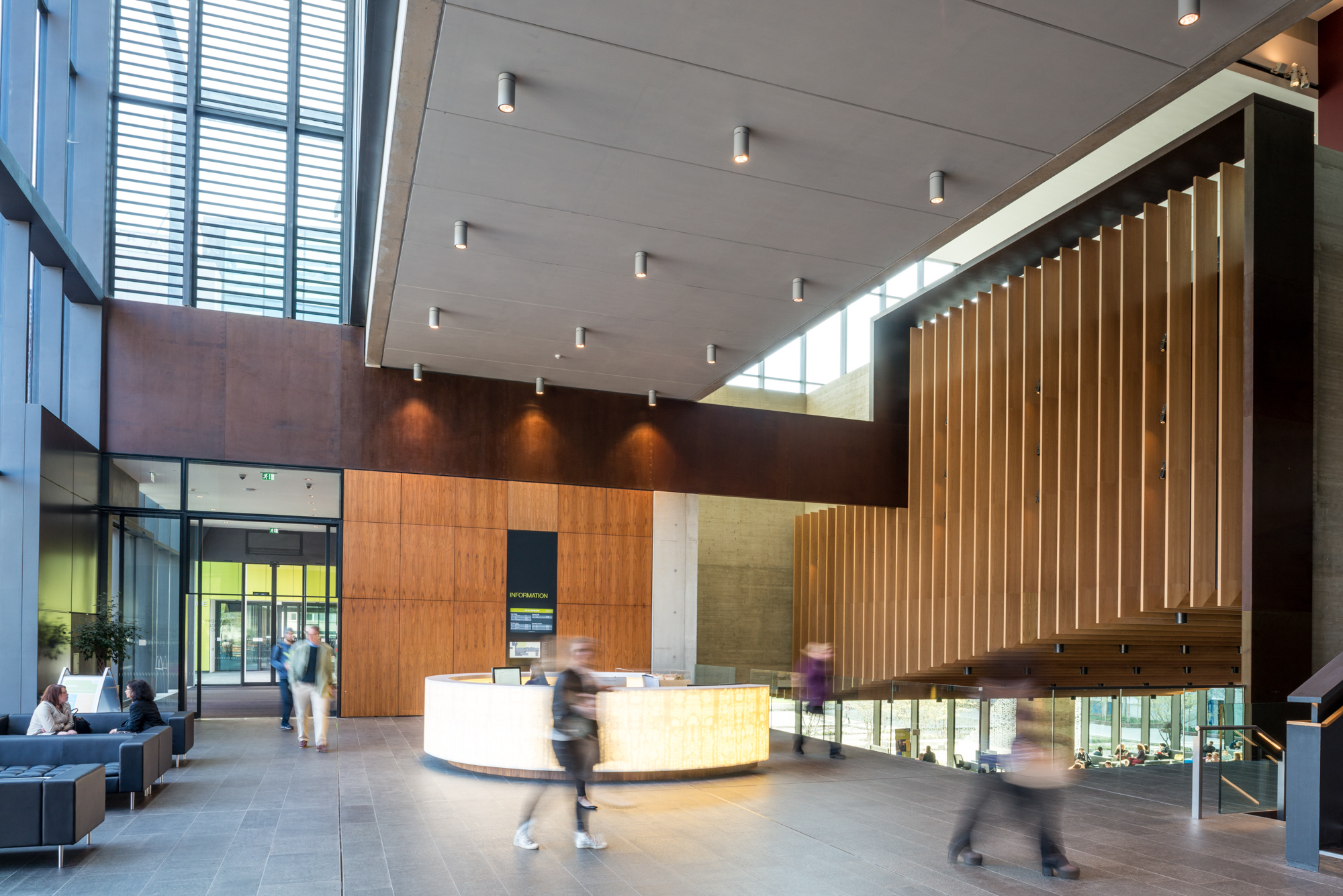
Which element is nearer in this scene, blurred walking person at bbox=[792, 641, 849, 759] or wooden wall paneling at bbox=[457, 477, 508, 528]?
blurred walking person at bbox=[792, 641, 849, 759]

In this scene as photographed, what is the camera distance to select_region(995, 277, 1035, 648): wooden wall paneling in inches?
600

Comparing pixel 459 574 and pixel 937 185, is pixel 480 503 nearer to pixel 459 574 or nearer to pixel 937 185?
pixel 459 574

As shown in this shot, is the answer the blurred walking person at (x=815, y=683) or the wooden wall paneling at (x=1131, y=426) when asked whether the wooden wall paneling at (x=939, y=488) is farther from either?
the blurred walking person at (x=815, y=683)

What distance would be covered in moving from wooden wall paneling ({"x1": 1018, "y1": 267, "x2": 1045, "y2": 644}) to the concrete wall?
12.7ft

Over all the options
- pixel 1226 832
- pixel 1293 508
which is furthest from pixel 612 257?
pixel 1293 508

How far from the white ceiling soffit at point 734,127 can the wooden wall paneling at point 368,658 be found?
17.5ft

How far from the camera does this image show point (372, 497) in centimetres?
1513

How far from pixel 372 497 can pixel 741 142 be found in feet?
32.0

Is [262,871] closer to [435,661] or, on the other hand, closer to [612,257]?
[612,257]

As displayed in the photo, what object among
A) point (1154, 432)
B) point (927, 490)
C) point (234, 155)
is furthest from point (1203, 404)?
point (234, 155)

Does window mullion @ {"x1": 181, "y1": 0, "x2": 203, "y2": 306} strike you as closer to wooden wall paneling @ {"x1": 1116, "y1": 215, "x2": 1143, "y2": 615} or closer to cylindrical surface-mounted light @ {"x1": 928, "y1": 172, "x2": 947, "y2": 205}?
cylindrical surface-mounted light @ {"x1": 928, "y1": 172, "x2": 947, "y2": 205}

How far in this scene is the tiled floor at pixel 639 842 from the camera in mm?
5852

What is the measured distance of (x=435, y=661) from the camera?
15391mm

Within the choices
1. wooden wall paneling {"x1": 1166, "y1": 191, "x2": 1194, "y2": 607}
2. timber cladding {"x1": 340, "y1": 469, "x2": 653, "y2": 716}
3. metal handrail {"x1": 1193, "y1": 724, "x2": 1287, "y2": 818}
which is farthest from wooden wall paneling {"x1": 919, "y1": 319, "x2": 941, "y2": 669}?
metal handrail {"x1": 1193, "y1": 724, "x2": 1287, "y2": 818}
